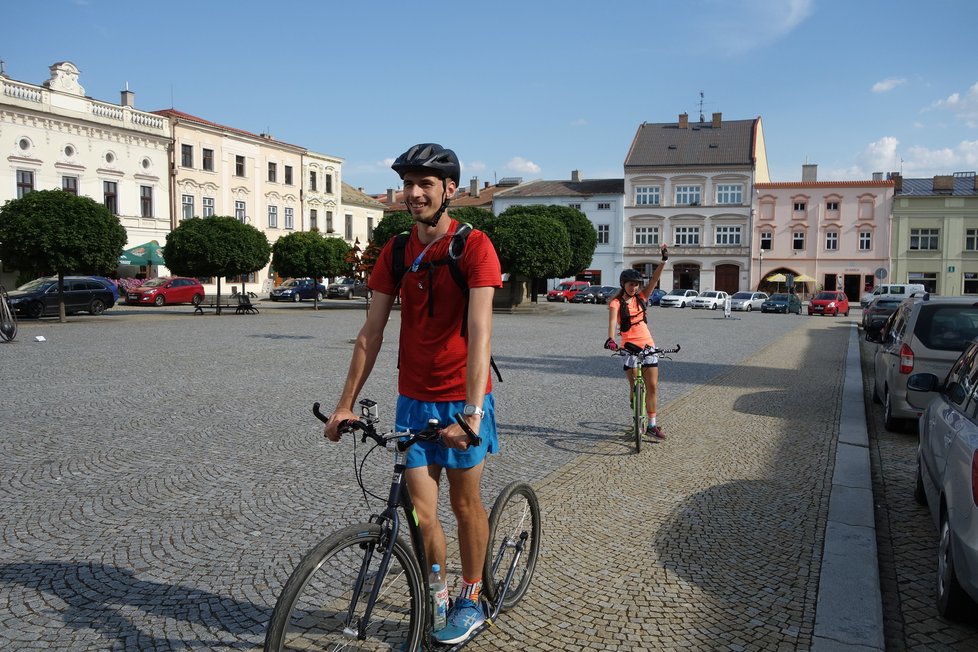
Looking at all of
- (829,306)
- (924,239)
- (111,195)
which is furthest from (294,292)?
(924,239)

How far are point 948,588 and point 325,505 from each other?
367 centimetres

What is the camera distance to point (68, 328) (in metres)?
21.6

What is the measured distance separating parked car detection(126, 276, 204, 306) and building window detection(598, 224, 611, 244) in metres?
37.4

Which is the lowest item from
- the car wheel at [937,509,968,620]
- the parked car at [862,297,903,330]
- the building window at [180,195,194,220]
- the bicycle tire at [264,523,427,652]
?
the car wheel at [937,509,968,620]

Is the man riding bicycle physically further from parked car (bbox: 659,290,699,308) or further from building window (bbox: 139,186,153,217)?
parked car (bbox: 659,290,699,308)

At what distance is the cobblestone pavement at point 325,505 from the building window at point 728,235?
5298cm

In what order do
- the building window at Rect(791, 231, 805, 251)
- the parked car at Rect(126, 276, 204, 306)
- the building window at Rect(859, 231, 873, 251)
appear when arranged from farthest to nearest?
the building window at Rect(791, 231, 805, 251), the building window at Rect(859, 231, 873, 251), the parked car at Rect(126, 276, 204, 306)

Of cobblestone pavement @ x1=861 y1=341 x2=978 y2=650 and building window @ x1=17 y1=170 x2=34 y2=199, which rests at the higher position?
building window @ x1=17 y1=170 x2=34 y2=199

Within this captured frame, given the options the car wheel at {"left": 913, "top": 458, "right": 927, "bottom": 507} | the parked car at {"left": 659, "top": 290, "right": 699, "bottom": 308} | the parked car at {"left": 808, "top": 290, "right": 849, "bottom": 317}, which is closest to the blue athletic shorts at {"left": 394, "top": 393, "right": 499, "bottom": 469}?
the car wheel at {"left": 913, "top": 458, "right": 927, "bottom": 507}

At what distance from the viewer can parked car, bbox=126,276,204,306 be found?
116ft

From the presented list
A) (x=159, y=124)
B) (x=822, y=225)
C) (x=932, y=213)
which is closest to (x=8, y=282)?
(x=159, y=124)

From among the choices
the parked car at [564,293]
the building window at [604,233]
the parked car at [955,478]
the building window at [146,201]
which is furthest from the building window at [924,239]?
the parked car at [955,478]

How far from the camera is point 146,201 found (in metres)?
43.6

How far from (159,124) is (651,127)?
41.1 m
